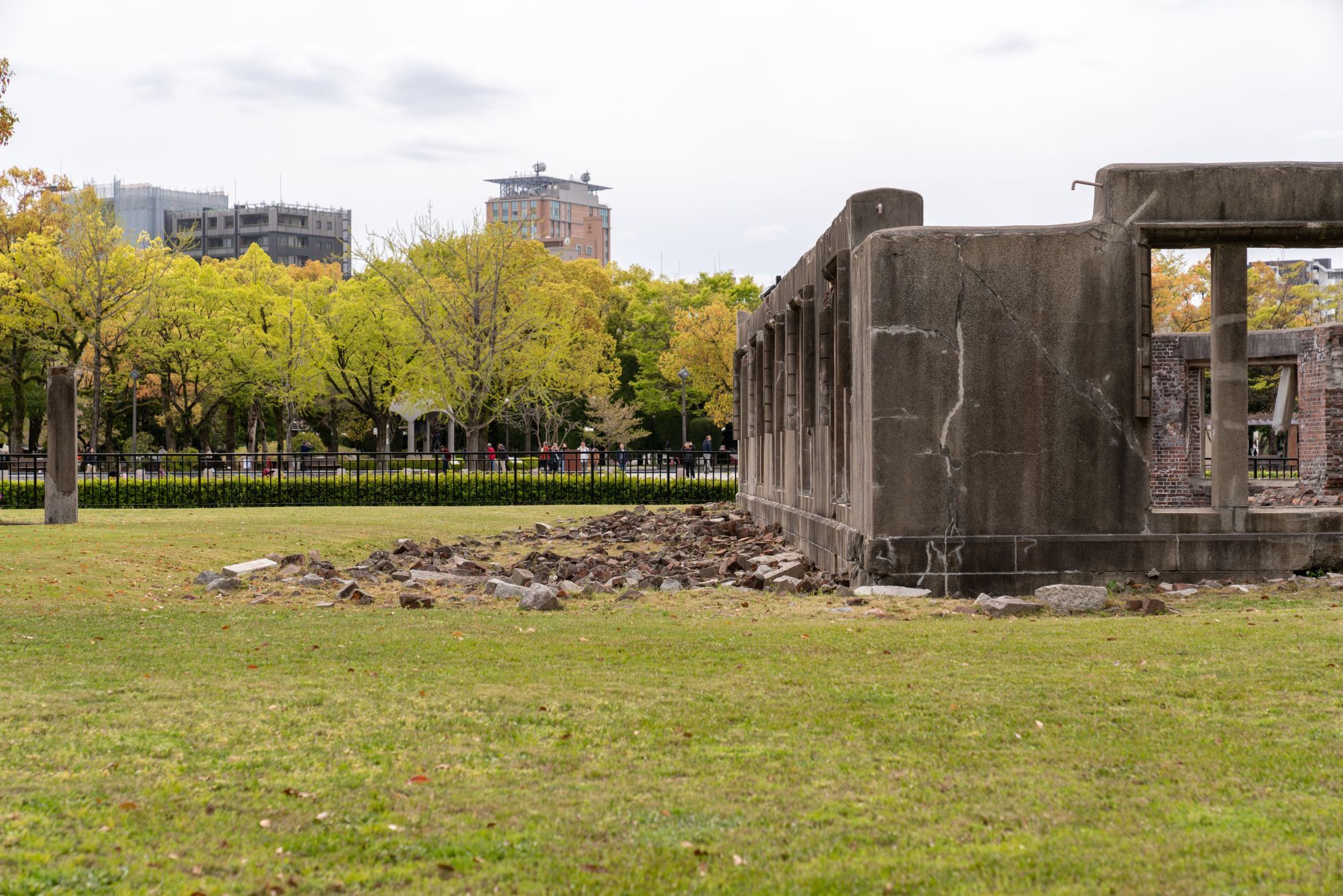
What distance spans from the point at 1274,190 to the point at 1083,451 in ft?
10.4

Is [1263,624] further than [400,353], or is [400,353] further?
Answer: [400,353]

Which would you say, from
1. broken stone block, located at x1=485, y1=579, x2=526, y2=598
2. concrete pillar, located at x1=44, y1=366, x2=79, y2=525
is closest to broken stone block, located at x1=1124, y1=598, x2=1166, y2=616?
broken stone block, located at x1=485, y1=579, x2=526, y2=598

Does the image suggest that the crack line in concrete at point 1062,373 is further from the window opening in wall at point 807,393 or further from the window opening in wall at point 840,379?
the window opening in wall at point 807,393

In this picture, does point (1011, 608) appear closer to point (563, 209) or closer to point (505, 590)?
point (505, 590)

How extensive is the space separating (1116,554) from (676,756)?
311 inches

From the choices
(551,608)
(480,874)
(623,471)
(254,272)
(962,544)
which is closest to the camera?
(480,874)

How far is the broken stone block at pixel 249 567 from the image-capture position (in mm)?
13906

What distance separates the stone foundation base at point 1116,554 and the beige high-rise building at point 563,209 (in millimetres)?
131504

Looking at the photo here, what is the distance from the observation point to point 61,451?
19984mm

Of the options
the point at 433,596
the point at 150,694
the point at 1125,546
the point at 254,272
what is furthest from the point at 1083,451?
the point at 254,272

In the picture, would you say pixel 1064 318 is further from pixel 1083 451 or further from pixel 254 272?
pixel 254 272

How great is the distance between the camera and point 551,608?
1141cm

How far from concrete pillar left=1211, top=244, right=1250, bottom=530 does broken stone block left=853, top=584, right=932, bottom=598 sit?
3221 mm

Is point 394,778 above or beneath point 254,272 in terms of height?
beneath
